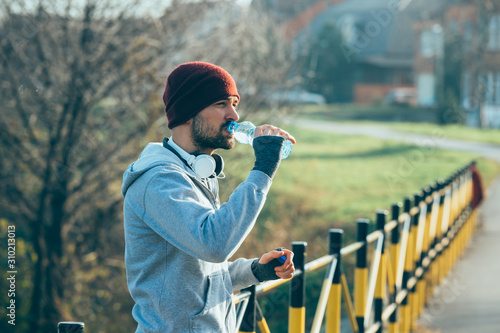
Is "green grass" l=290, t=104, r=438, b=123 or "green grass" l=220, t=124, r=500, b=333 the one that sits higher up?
"green grass" l=290, t=104, r=438, b=123

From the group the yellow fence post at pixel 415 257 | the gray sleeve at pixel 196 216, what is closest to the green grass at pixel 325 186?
the yellow fence post at pixel 415 257

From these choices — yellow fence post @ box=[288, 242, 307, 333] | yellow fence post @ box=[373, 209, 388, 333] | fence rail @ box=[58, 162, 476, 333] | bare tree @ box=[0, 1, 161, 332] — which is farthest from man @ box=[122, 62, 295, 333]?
bare tree @ box=[0, 1, 161, 332]

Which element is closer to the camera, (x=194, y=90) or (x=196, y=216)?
(x=196, y=216)

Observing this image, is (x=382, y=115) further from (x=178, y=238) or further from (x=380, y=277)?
(x=178, y=238)

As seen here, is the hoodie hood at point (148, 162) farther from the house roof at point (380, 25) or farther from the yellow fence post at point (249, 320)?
the house roof at point (380, 25)

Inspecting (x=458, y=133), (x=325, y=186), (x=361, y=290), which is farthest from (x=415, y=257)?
(x=458, y=133)

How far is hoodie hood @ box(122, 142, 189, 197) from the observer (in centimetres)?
193

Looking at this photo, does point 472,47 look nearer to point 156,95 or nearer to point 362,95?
point 362,95

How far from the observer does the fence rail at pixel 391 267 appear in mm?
3059

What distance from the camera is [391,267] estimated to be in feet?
17.5

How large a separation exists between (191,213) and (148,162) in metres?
0.24

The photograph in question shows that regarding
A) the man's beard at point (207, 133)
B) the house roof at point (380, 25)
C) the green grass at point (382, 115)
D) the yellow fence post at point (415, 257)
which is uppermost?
the house roof at point (380, 25)

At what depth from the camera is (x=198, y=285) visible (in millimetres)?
1944

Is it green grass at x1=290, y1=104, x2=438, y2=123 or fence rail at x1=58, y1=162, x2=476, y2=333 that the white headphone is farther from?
green grass at x1=290, y1=104, x2=438, y2=123
